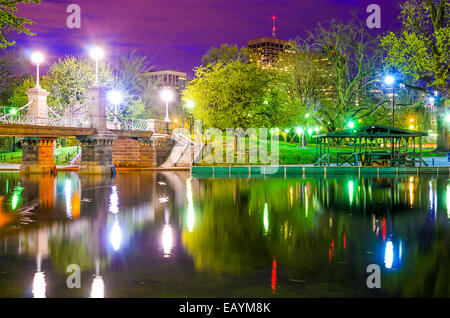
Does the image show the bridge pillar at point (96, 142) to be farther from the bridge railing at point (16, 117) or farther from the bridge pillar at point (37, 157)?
the bridge railing at point (16, 117)

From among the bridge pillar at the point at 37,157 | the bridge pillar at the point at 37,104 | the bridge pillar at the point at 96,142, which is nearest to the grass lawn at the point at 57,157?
the bridge pillar at the point at 37,157

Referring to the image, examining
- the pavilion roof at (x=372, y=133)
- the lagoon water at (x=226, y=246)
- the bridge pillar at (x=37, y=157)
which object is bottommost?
the lagoon water at (x=226, y=246)

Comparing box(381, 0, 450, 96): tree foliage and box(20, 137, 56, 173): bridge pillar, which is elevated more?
box(381, 0, 450, 96): tree foliage

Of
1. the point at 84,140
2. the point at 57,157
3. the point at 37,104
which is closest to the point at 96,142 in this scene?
the point at 84,140

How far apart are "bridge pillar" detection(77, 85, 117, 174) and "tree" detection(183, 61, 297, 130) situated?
1199cm

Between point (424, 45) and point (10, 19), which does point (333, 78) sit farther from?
point (10, 19)

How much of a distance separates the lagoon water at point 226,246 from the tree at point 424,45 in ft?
98.3

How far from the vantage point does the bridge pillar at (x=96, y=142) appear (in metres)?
36.4

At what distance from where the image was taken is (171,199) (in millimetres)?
19875

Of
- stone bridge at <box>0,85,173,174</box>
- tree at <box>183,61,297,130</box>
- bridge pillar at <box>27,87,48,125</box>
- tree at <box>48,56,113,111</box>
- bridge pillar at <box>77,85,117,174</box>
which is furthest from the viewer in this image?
tree at <box>48,56,113,111</box>

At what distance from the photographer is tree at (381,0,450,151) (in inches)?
1793

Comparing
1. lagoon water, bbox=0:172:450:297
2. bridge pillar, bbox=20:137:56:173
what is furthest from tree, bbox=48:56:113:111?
lagoon water, bbox=0:172:450:297

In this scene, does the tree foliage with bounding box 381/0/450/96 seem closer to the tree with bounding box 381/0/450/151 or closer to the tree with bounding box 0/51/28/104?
the tree with bounding box 381/0/450/151

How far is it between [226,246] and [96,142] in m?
27.9
